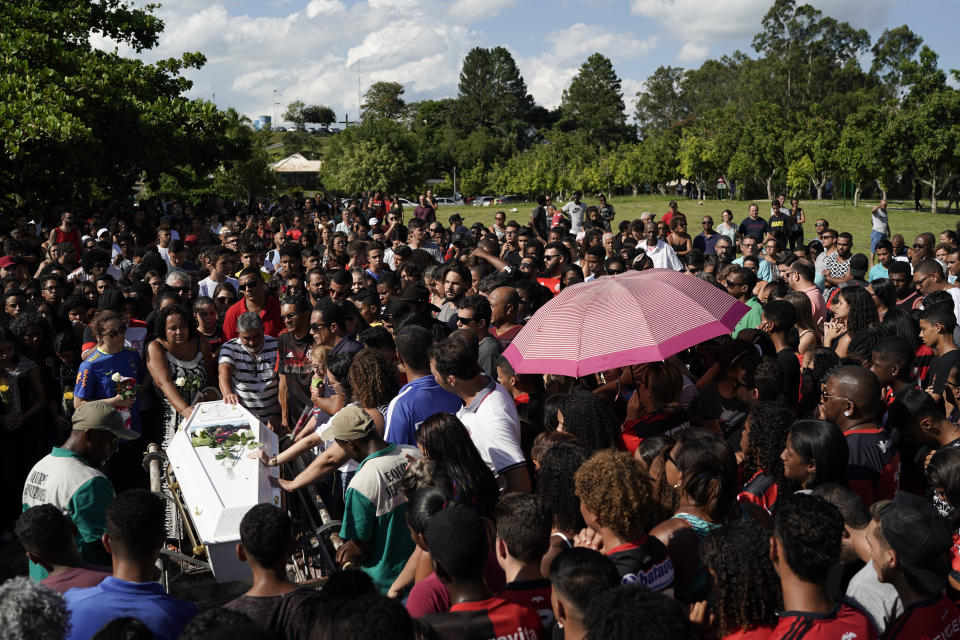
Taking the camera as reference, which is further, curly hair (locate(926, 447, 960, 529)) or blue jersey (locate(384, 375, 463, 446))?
blue jersey (locate(384, 375, 463, 446))

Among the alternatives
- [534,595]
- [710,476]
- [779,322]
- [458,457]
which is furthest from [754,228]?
[534,595]

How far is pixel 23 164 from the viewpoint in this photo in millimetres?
16391

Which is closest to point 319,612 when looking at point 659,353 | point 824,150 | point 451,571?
point 451,571

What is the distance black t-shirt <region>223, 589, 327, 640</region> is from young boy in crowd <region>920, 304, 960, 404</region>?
4950mm

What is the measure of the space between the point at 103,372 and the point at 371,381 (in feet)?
9.01

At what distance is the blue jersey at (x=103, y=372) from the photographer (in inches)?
238

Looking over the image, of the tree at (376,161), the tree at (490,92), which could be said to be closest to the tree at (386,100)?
the tree at (490,92)

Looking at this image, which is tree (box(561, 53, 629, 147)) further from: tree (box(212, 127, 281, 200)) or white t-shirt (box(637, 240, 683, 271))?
white t-shirt (box(637, 240, 683, 271))

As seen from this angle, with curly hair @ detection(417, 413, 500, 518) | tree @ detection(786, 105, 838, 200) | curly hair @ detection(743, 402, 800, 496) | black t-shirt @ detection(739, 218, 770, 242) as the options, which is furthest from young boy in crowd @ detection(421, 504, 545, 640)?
tree @ detection(786, 105, 838, 200)

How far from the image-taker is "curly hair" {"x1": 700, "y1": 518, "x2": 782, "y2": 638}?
295 centimetres

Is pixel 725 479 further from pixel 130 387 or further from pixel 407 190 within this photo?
pixel 407 190

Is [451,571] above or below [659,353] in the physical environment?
below

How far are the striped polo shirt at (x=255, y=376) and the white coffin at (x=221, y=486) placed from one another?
0.71m

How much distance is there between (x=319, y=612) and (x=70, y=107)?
1596 centimetres
